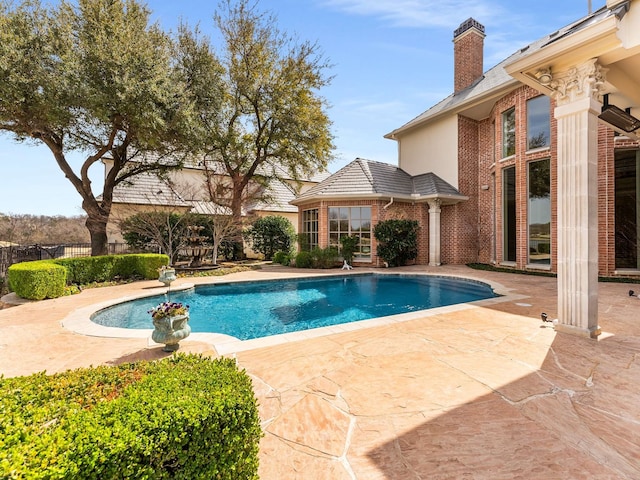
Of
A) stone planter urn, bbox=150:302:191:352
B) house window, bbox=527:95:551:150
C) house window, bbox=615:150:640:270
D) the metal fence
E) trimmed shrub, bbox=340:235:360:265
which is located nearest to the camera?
stone planter urn, bbox=150:302:191:352

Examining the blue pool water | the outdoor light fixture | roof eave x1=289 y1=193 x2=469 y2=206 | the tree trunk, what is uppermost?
the outdoor light fixture

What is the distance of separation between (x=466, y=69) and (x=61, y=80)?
1718cm

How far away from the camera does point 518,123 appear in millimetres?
11602

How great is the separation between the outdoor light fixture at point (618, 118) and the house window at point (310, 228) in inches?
452

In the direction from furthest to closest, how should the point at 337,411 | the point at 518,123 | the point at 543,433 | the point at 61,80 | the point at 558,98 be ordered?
the point at 518,123 → the point at 61,80 → the point at 558,98 → the point at 337,411 → the point at 543,433

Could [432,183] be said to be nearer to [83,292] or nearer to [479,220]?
[479,220]

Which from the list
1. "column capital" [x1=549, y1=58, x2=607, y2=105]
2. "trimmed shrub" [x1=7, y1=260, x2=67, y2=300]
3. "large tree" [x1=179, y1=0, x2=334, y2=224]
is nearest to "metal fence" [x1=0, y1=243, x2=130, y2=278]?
"trimmed shrub" [x1=7, y1=260, x2=67, y2=300]

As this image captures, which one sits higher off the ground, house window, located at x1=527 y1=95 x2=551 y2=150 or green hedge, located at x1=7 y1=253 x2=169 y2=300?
house window, located at x1=527 y1=95 x2=551 y2=150

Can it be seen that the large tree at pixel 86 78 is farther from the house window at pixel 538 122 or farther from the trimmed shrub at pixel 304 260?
the house window at pixel 538 122

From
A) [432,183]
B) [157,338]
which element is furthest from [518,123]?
[157,338]

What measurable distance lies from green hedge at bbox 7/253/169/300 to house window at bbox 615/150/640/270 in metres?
15.0

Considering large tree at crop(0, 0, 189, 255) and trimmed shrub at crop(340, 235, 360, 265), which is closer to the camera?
large tree at crop(0, 0, 189, 255)

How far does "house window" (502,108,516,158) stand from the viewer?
39.8ft

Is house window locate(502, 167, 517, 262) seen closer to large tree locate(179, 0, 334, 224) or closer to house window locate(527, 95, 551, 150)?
house window locate(527, 95, 551, 150)
